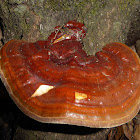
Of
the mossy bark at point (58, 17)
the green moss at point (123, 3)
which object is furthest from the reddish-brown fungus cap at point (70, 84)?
the green moss at point (123, 3)

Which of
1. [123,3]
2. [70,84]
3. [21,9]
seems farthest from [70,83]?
[123,3]

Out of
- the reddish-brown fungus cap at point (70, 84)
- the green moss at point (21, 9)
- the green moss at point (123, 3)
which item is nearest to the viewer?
the reddish-brown fungus cap at point (70, 84)

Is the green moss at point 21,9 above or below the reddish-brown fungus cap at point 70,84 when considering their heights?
above

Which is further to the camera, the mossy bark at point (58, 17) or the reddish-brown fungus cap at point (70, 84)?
the mossy bark at point (58, 17)

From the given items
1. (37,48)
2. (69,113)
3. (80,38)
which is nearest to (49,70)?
(37,48)

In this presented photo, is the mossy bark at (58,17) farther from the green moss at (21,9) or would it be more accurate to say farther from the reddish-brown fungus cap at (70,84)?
the reddish-brown fungus cap at (70,84)

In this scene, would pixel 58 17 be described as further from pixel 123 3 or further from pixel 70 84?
pixel 123 3

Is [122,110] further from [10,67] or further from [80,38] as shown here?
[10,67]

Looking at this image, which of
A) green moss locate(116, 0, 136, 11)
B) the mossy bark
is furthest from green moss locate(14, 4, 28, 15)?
green moss locate(116, 0, 136, 11)
